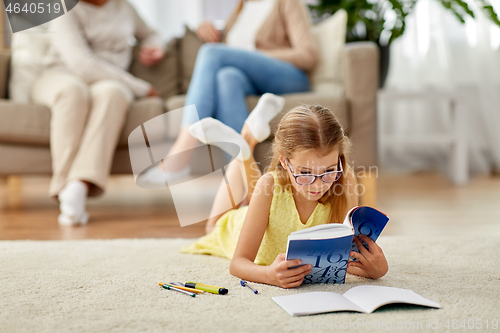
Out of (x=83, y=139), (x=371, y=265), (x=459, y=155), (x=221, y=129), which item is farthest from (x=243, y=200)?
(x=459, y=155)

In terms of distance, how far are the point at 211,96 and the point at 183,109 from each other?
0.49 feet

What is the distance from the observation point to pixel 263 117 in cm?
124

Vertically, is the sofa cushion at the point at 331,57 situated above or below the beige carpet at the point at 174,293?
above

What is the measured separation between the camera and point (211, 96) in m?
1.56

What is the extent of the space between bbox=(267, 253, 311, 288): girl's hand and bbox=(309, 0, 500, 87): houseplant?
1.93m

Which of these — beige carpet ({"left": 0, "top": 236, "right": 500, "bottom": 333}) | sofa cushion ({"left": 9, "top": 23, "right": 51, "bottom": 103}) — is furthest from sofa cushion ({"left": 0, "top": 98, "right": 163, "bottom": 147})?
beige carpet ({"left": 0, "top": 236, "right": 500, "bottom": 333})

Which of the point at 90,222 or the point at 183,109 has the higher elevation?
the point at 183,109

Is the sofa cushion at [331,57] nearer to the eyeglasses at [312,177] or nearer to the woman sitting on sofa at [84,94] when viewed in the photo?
the woman sitting on sofa at [84,94]

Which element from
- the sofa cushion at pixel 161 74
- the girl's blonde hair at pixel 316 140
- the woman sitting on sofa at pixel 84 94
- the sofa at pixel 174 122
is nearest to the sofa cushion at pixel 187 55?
the sofa cushion at pixel 161 74

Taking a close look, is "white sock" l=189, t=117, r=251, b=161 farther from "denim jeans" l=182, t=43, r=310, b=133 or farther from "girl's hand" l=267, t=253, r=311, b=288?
"girl's hand" l=267, t=253, r=311, b=288

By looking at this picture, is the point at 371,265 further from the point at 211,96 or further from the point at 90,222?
the point at 90,222

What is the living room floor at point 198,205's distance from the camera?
136 centimetres

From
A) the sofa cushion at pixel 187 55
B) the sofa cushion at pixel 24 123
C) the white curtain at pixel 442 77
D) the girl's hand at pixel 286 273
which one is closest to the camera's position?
the girl's hand at pixel 286 273

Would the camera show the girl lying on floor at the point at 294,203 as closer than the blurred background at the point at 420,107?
Yes
